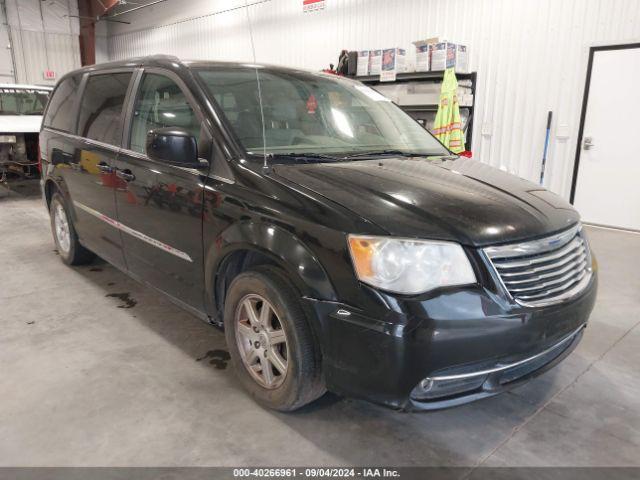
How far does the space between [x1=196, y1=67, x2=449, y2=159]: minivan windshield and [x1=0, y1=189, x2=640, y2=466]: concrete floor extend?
1.12 meters

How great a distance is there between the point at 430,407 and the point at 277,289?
2.20 feet

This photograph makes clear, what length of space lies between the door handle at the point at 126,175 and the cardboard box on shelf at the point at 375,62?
195 inches

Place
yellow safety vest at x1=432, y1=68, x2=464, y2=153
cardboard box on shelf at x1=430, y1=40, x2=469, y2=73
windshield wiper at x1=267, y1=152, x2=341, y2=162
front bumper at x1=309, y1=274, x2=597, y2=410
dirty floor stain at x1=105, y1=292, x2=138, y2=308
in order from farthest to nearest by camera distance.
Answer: cardboard box on shelf at x1=430, y1=40, x2=469, y2=73 < yellow safety vest at x1=432, y1=68, x2=464, y2=153 < dirty floor stain at x1=105, y1=292, x2=138, y2=308 < windshield wiper at x1=267, y1=152, x2=341, y2=162 < front bumper at x1=309, y1=274, x2=597, y2=410

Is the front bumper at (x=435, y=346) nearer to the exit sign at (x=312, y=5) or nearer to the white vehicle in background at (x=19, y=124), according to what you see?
the white vehicle in background at (x=19, y=124)

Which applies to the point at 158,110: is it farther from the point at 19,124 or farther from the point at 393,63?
the point at 19,124

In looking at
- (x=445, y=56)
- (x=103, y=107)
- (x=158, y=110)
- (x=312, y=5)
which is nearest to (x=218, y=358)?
(x=158, y=110)

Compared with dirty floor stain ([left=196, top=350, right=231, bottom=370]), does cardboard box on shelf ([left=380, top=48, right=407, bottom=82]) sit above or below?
above

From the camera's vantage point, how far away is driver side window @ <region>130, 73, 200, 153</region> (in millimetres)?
2324

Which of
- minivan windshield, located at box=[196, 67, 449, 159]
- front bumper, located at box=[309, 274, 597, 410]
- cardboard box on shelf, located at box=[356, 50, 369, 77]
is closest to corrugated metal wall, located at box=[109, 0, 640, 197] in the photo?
cardboard box on shelf, located at box=[356, 50, 369, 77]

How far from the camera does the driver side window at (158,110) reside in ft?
7.63

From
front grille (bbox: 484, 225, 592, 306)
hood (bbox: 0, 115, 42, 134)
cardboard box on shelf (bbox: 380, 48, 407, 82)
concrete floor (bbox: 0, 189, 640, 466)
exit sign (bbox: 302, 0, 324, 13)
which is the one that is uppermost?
exit sign (bbox: 302, 0, 324, 13)

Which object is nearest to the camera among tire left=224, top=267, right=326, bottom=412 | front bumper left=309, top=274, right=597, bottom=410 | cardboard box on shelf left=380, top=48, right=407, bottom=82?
front bumper left=309, top=274, right=597, bottom=410

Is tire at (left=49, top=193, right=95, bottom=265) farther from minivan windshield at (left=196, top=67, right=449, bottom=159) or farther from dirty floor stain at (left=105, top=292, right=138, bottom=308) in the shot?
minivan windshield at (left=196, top=67, right=449, bottom=159)

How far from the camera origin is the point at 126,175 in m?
2.66
